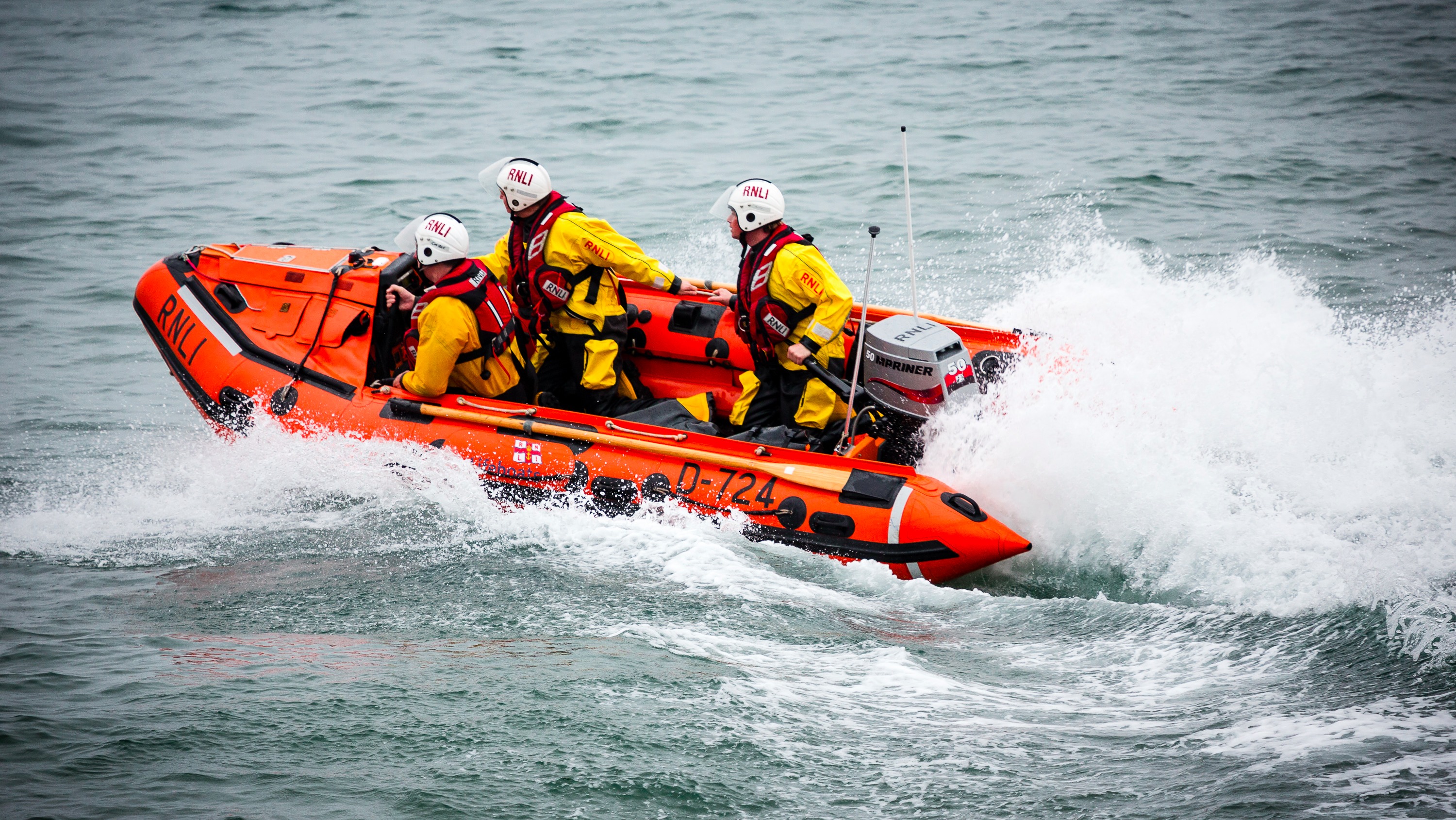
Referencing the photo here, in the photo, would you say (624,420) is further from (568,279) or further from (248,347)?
(248,347)

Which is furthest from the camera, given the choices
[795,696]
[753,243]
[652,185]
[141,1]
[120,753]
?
[141,1]

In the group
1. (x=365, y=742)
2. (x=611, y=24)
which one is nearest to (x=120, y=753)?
(x=365, y=742)

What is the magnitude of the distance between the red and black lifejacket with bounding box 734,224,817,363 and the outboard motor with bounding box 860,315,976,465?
34 centimetres

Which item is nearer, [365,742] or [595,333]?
[365,742]

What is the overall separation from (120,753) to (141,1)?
740 inches

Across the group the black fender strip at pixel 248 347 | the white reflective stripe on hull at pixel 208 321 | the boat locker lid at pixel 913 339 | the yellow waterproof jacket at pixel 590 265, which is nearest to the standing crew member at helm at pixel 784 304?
the boat locker lid at pixel 913 339

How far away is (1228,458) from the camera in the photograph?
4809 mm

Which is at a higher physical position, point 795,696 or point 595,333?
point 595,333

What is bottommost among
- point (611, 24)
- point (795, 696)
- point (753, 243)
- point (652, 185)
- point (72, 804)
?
point (72, 804)

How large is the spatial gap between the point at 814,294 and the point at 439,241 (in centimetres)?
159

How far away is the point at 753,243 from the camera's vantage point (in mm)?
A: 5152

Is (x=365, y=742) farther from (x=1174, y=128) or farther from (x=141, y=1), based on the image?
(x=141, y=1)

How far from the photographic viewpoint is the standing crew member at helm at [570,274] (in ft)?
17.3

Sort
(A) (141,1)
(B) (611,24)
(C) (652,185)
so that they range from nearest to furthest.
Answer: (C) (652,185) < (B) (611,24) < (A) (141,1)
